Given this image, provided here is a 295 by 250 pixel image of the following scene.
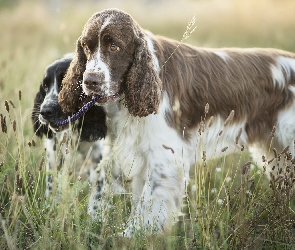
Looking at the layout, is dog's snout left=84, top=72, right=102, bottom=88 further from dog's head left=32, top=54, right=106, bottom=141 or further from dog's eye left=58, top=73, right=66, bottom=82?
dog's eye left=58, top=73, right=66, bottom=82

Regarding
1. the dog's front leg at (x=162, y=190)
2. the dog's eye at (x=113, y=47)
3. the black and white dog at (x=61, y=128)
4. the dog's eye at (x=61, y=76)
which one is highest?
the dog's eye at (x=113, y=47)

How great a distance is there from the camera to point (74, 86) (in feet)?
15.0

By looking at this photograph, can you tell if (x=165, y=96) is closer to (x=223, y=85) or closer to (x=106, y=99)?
(x=106, y=99)

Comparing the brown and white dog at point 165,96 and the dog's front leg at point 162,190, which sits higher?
the brown and white dog at point 165,96

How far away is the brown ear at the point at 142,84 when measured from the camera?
14.1 ft

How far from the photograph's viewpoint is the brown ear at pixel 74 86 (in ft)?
14.9

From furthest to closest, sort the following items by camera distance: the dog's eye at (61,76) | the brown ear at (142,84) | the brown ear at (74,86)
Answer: the dog's eye at (61,76)
the brown ear at (74,86)
the brown ear at (142,84)

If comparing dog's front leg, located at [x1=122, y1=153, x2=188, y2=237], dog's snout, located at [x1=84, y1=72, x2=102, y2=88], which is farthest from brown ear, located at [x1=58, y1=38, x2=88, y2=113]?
dog's front leg, located at [x1=122, y1=153, x2=188, y2=237]

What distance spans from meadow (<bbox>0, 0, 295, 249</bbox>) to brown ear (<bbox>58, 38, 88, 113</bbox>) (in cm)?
40

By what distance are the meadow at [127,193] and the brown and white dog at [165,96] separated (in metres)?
0.24

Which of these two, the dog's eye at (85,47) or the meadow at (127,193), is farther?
the dog's eye at (85,47)

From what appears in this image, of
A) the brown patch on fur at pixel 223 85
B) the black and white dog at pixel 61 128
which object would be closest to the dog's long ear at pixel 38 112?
the black and white dog at pixel 61 128

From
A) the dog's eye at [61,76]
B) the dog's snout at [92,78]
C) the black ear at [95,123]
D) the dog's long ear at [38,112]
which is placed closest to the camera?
the dog's snout at [92,78]

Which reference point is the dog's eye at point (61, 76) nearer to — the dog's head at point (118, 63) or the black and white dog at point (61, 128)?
the black and white dog at point (61, 128)
